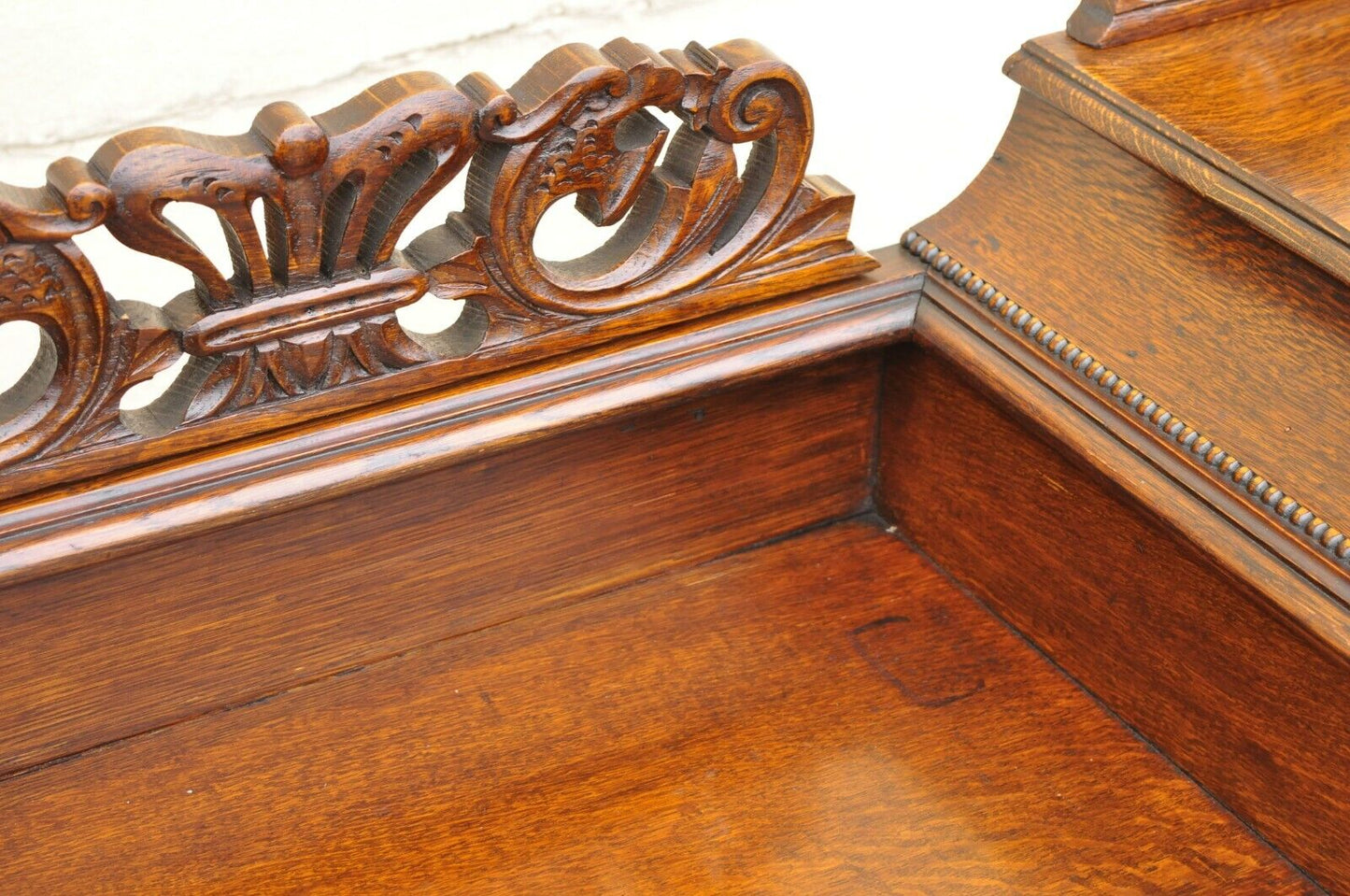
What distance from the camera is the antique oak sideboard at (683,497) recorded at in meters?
0.82

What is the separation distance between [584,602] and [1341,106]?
0.55 meters

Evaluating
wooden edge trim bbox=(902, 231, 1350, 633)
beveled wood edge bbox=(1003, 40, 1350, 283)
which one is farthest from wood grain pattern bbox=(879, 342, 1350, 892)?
beveled wood edge bbox=(1003, 40, 1350, 283)

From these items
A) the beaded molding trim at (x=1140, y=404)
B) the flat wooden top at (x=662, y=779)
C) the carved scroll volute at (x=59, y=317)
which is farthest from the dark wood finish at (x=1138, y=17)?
the carved scroll volute at (x=59, y=317)

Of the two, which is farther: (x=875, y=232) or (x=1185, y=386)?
(x=875, y=232)

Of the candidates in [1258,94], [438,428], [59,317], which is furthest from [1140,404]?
[59,317]

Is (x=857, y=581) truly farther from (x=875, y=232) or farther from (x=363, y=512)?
(x=875, y=232)

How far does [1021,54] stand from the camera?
104cm

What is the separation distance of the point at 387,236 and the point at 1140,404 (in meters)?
0.41

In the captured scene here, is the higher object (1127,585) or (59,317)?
(59,317)

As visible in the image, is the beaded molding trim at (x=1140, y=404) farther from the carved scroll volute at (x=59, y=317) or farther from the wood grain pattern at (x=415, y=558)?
the carved scroll volute at (x=59, y=317)

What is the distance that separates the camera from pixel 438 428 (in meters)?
0.89

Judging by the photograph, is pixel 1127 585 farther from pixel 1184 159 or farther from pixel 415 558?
pixel 415 558

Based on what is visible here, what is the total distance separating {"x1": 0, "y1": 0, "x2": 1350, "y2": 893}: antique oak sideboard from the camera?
821mm

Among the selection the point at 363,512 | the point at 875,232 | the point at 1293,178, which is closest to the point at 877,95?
the point at 875,232
